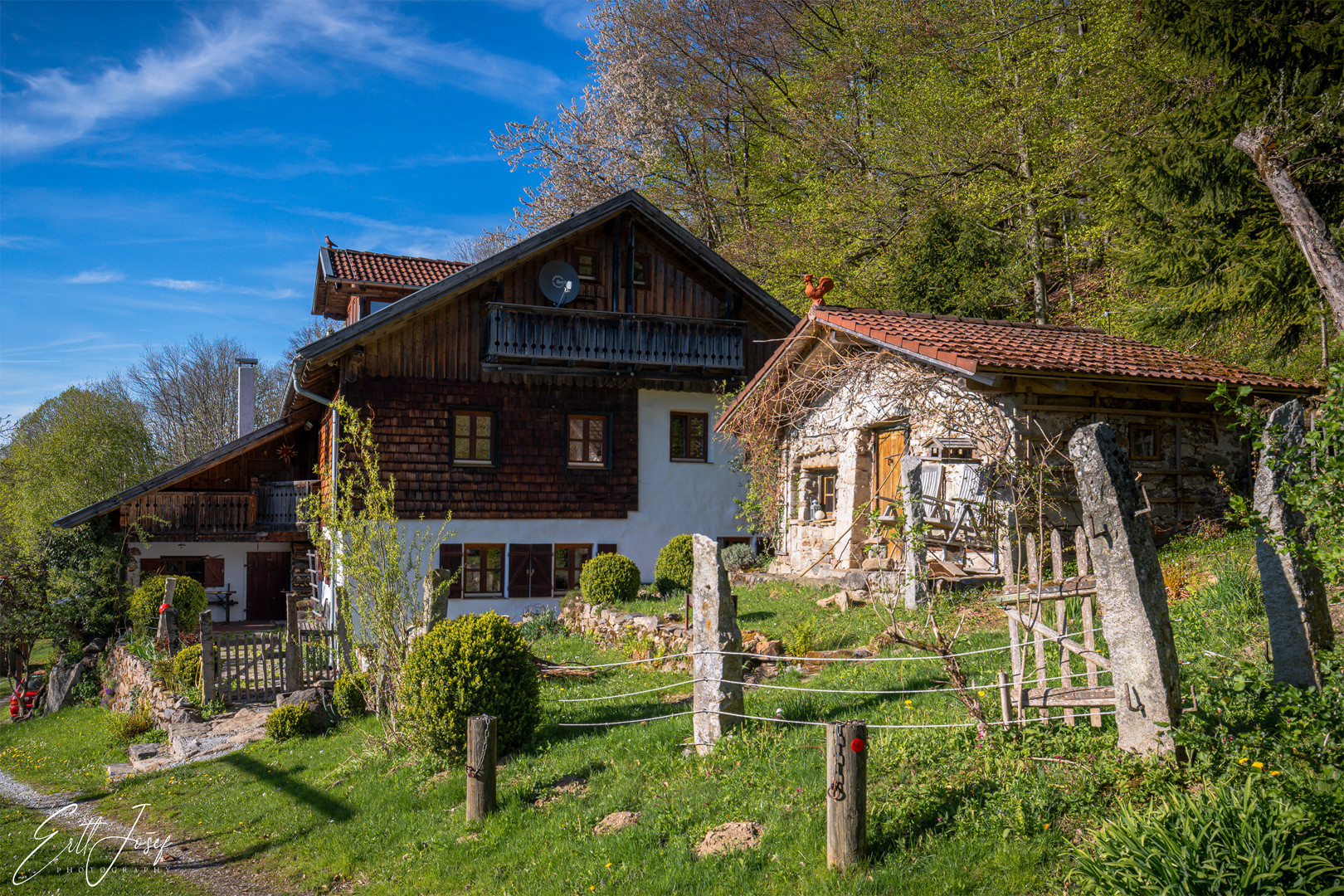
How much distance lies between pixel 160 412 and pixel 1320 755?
51079 mm

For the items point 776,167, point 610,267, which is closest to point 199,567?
point 610,267

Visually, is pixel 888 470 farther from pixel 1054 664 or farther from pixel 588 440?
pixel 588 440

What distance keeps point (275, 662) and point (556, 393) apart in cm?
822

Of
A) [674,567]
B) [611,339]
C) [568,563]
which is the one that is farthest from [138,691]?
[611,339]

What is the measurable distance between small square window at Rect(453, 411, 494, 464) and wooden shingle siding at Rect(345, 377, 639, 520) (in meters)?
0.16

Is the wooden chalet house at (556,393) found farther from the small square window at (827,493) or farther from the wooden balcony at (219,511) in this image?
the small square window at (827,493)

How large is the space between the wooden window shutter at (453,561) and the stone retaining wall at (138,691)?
18.7 ft

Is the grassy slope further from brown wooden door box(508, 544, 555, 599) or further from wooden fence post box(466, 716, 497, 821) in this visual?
brown wooden door box(508, 544, 555, 599)

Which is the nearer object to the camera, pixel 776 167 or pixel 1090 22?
pixel 1090 22

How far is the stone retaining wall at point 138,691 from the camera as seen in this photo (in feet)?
44.8

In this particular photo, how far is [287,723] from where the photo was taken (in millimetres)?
11352

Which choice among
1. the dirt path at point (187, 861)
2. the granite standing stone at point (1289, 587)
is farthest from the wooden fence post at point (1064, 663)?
the dirt path at point (187, 861)

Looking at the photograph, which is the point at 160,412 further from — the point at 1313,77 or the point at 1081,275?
the point at 1313,77

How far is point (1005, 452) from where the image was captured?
11430 millimetres
